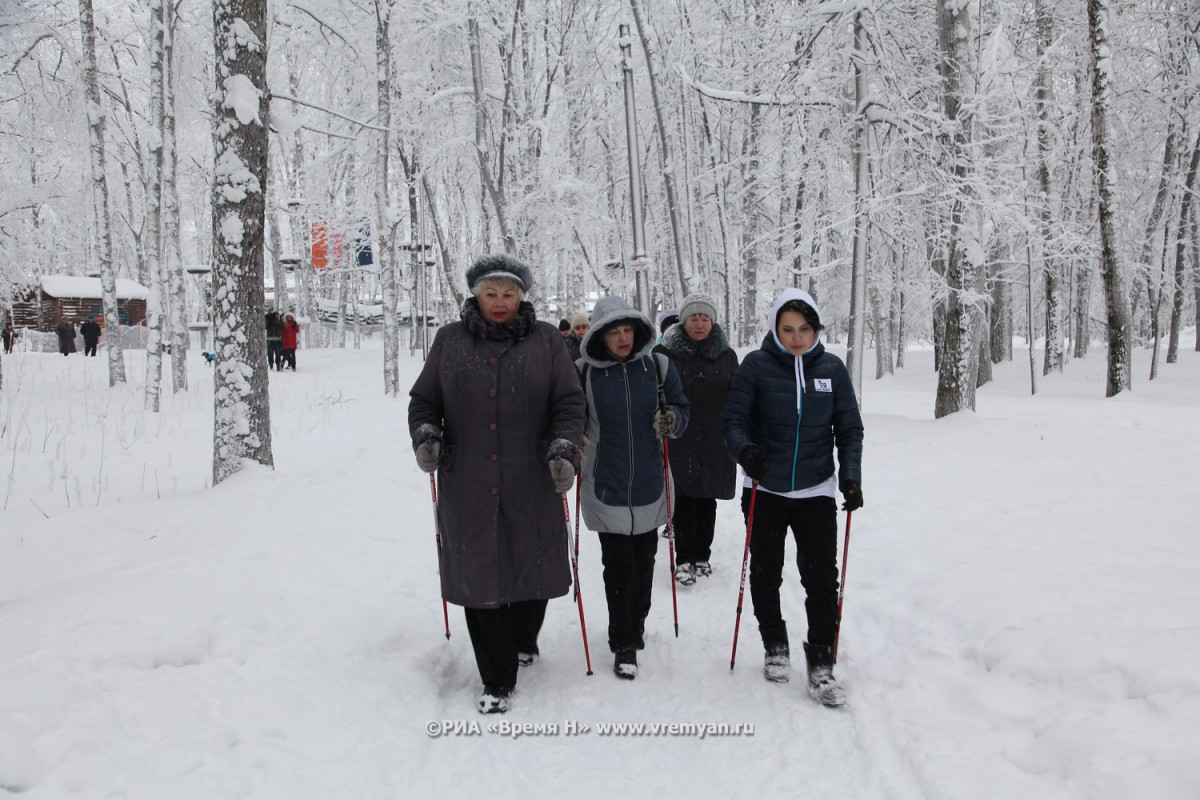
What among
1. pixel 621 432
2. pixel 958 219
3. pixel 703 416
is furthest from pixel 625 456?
pixel 958 219

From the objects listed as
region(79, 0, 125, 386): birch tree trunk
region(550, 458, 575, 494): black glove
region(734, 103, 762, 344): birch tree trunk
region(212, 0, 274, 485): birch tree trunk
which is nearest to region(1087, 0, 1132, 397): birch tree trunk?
region(734, 103, 762, 344): birch tree trunk

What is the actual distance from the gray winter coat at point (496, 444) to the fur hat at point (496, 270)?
121 millimetres

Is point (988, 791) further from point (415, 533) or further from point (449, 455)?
point (415, 533)

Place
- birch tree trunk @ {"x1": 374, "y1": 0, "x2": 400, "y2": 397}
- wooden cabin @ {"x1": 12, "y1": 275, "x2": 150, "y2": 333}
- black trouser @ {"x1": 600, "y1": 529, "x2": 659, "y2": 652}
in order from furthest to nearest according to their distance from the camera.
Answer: wooden cabin @ {"x1": 12, "y1": 275, "x2": 150, "y2": 333} < birch tree trunk @ {"x1": 374, "y1": 0, "x2": 400, "y2": 397} < black trouser @ {"x1": 600, "y1": 529, "x2": 659, "y2": 652}

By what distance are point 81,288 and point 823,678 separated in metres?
43.7

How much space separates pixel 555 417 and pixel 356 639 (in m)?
1.71

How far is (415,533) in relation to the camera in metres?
6.03

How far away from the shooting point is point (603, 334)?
4.00 m

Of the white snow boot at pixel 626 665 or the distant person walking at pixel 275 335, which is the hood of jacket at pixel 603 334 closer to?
the white snow boot at pixel 626 665

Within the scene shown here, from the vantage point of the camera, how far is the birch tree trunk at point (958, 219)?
32.6 ft

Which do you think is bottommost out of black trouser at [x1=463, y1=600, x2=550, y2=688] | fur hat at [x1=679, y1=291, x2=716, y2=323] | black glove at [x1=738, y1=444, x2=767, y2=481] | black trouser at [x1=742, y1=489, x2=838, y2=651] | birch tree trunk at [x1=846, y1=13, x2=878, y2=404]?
black trouser at [x1=463, y1=600, x2=550, y2=688]

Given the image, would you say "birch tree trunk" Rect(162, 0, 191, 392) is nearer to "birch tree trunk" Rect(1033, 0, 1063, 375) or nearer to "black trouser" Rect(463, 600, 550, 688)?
"black trouser" Rect(463, 600, 550, 688)

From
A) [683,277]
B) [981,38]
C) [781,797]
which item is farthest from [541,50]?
[781,797]

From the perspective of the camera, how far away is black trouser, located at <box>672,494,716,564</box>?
5.35 metres
